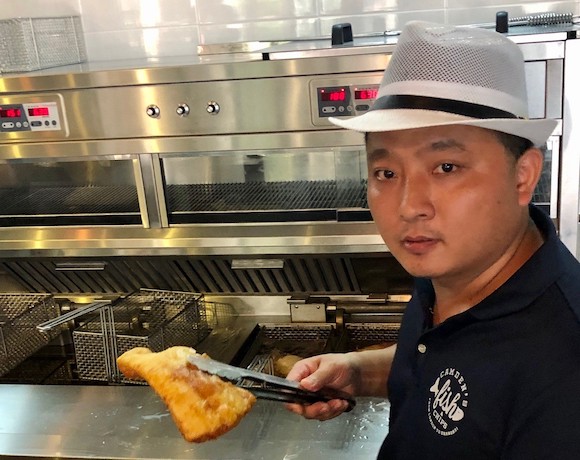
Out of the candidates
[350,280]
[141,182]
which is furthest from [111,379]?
[350,280]

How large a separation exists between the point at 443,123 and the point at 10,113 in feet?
4.22

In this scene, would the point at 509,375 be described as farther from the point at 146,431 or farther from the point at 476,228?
the point at 146,431

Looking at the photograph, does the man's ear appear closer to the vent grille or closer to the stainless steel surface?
the stainless steel surface

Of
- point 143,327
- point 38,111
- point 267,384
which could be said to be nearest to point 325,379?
point 267,384

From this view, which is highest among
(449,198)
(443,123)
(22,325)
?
(443,123)

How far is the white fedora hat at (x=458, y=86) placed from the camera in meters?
0.88

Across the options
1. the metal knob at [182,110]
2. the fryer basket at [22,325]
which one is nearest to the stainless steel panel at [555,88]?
the metal knob at [182,110]

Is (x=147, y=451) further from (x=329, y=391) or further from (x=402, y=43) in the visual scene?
(x=402, y=43)

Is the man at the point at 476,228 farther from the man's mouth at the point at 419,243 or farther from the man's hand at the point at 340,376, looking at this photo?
the man's hand at the point at 340,376

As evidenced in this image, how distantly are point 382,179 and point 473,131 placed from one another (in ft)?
0.49

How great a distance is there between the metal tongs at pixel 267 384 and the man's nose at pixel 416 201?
13.8 inches

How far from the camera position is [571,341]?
0.85 metres

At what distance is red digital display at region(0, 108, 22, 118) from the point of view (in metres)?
1.73

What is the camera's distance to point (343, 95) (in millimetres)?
1541
